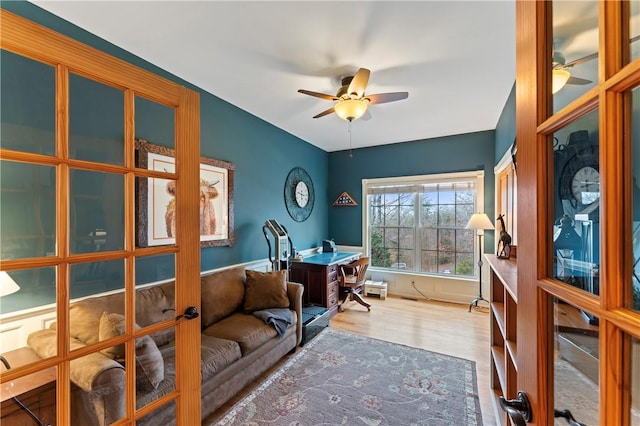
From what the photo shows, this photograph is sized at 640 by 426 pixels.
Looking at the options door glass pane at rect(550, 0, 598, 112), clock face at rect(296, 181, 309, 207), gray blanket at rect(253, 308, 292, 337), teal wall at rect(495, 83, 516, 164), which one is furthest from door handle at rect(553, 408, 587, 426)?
clock face at rect(296, 181, 309, 207)

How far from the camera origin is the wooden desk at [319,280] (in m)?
3.76

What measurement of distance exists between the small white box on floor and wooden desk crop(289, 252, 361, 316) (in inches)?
39.2

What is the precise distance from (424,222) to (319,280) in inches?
91.0

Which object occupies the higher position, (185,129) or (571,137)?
(185,129)

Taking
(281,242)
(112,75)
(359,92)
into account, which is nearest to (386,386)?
(281,242)

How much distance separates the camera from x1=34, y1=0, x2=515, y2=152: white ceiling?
5.63 feet

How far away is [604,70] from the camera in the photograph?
0.46 m

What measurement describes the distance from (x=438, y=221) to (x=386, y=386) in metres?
3.16

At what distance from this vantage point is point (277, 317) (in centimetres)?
255

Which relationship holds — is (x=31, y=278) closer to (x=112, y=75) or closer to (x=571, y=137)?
(x=112, y=75)

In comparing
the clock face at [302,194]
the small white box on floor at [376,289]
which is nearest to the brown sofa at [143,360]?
the clock face at [302,194]

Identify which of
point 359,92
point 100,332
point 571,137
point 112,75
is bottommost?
point 100,332

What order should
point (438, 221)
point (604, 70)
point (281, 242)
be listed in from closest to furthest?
point (604, 70)
point (281, 242)
point (438, 221)

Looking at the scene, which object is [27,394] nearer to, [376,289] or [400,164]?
[376,289]
